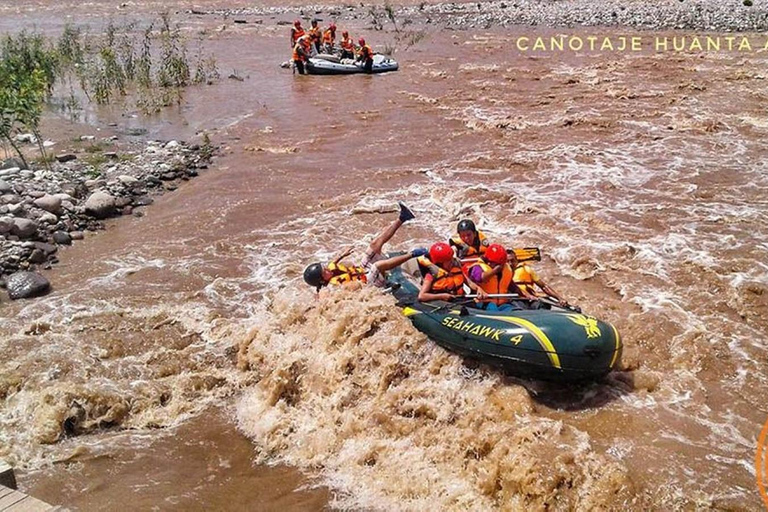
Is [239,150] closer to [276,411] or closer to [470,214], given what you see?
[470,214]

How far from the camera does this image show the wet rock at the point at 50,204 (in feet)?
32.6

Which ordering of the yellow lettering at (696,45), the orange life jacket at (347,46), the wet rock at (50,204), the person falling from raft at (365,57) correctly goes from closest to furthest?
1. the wet rock at (50,204)
2. the person falling from raft at (365,57)
3. the orange life jacket at (347,46)
4. the yellow lettering at (696,45)

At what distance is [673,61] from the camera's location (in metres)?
19.8

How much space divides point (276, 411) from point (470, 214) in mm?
5368

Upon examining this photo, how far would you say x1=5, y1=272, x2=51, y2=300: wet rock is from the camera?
812cm

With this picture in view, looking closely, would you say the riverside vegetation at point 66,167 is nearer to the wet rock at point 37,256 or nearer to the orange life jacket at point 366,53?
the wet rock at point 37,256

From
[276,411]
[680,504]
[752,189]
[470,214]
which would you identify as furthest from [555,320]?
[752,189]

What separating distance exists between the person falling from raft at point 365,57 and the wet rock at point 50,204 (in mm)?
11783

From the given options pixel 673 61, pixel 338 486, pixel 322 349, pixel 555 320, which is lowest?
pixel 338 486

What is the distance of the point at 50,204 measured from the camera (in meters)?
9.98

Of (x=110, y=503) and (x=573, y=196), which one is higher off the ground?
(x=573, y=196)

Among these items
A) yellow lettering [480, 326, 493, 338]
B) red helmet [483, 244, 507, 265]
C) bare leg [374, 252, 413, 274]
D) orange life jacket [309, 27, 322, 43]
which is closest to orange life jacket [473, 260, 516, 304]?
red helmet [483, 244, 507, 265]

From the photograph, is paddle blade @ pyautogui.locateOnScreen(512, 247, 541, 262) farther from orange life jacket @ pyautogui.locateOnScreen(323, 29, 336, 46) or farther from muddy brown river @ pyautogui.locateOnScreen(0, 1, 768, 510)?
orange life jacket @ pyautogui.locateOnScreen(323, 29, 336, 46)

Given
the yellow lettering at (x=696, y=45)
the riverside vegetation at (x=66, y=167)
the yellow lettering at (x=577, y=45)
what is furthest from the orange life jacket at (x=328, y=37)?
the yellow lettering at (x=696, y=45)
